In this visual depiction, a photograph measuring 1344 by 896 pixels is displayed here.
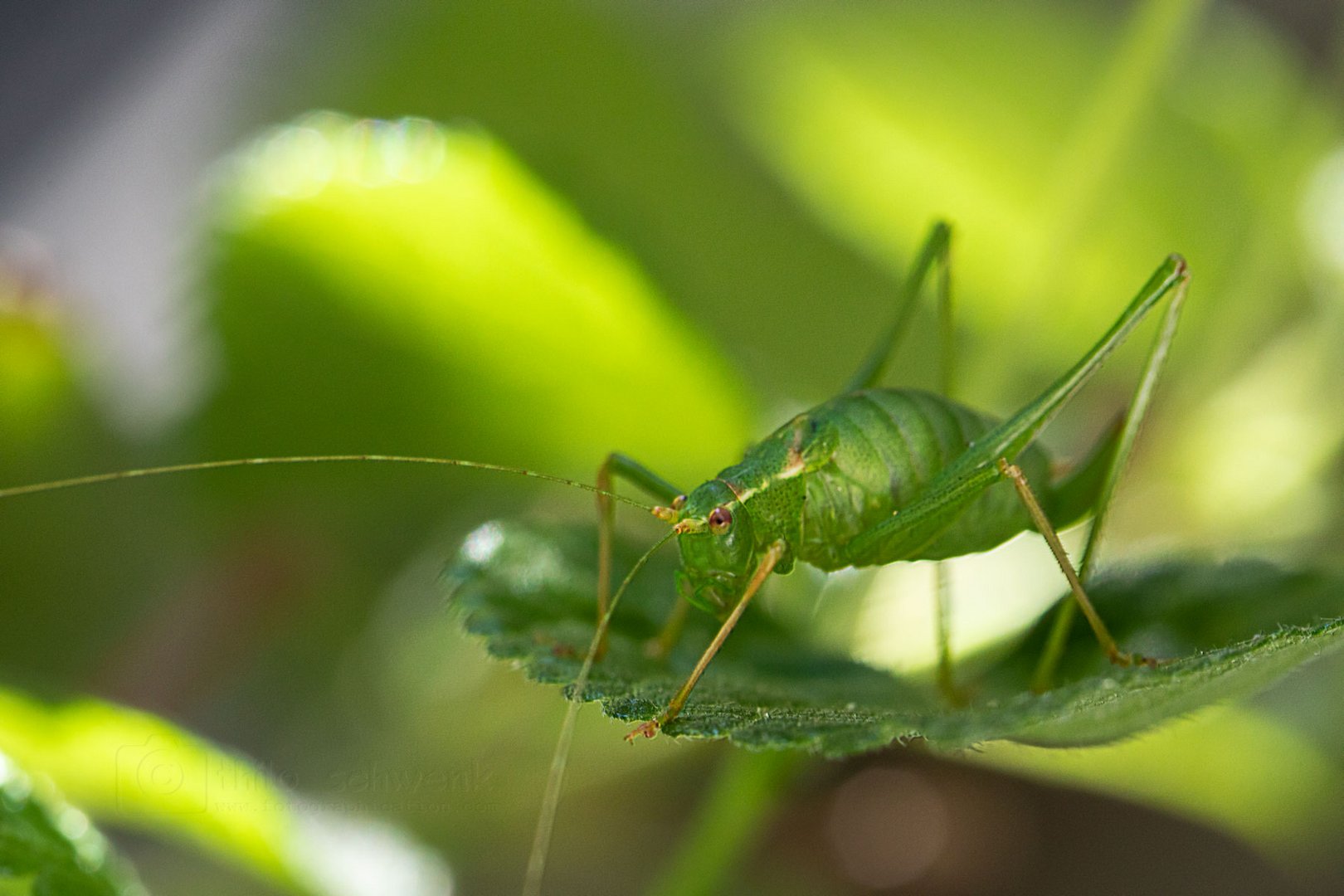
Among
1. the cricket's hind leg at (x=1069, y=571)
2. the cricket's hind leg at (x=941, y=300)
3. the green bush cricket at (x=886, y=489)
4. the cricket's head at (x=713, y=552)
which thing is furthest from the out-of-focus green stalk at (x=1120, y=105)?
the cricket's head at (x=713, y=552)

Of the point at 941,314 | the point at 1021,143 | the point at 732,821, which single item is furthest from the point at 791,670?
the point at 1021,143

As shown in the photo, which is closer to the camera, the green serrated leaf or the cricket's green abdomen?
the green serrated leaf

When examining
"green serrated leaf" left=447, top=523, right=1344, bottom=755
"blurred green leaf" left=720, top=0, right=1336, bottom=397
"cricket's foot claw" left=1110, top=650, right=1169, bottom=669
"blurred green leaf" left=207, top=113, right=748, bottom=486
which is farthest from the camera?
"blurred green leaf" left=720, top=0, right=1336, bottom=397

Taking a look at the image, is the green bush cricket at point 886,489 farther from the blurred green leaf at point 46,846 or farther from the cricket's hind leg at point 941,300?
the blurred green leaf at point 46,846

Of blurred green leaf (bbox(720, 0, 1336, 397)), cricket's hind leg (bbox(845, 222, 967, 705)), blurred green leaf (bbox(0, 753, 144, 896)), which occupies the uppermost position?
blurred green leaf (bbox(720, 0, 1336, 397))

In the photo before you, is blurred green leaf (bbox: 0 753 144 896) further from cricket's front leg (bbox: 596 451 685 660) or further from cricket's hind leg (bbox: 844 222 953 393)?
cricket's hind leg (bbox: 844 222 953 393)

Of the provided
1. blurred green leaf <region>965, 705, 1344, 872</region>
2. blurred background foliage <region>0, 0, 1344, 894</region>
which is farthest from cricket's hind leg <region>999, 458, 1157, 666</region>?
blurred green leaf <region>965, 705, 1344, 872</region>

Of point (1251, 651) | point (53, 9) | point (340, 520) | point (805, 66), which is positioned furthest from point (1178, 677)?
point (53, 9)
